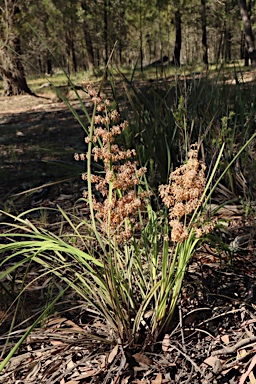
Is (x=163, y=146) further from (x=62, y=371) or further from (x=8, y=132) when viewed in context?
(x=8, y=132)

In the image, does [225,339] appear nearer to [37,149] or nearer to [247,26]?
[37,149]

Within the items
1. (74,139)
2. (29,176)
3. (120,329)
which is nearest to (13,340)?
(120,329)

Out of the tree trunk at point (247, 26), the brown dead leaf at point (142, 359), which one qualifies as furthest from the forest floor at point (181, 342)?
the tree trunk at point (247, 26)

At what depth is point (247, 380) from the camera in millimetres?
→ 1371

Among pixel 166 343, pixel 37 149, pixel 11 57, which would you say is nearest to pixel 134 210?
pixel 166 343

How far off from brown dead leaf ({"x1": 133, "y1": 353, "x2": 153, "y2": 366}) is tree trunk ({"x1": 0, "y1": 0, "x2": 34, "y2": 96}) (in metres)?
9.17

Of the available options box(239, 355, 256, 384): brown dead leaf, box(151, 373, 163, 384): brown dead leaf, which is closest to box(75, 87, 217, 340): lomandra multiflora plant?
box(151, 373, 163, 384): brown dead leaf

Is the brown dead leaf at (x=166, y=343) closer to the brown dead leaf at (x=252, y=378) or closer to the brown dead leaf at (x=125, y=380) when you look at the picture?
the brown dead leaf at (x=125, y=380)

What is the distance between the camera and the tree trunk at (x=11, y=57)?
991 cm

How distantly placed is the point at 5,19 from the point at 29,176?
7693 mm

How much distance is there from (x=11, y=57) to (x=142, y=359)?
9.61m

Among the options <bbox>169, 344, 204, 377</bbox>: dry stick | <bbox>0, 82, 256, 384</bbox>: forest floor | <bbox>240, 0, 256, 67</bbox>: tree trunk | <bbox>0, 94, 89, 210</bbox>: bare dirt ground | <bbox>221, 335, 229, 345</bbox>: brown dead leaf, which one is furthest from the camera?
<bbox>240, 0, 256, 67</bbox>: tree trunk

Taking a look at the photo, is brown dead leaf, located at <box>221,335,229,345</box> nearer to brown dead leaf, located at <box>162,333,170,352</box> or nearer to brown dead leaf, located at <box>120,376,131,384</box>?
brown dead leaf, located at <box>162,333,170,352</box>

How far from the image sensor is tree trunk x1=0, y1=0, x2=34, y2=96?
991cm
